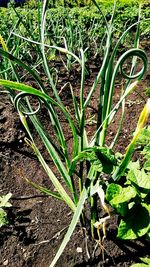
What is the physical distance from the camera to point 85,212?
1.58m

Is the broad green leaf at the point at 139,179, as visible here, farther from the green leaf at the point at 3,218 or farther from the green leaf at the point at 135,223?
the green leaf at the point at 3,218

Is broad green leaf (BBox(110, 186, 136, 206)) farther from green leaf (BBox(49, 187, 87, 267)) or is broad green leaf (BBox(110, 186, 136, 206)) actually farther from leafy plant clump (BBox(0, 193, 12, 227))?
leafy plant clump (BBox(0, 193, 12, 227))

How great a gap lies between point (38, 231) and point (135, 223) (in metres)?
0.56

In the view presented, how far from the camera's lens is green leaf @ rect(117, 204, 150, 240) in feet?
3.83

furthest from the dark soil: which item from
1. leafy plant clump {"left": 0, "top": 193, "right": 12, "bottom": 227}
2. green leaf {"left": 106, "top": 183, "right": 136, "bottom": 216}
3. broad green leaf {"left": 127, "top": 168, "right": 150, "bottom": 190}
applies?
broad green leaf {"left": 127, "top": 168, "right": 150, "bottom": 190}

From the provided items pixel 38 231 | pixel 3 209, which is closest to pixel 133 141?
pixel 38 231

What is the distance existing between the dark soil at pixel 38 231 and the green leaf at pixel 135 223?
0.52ft

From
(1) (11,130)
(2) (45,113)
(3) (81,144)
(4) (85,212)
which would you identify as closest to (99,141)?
(3) (81,144)

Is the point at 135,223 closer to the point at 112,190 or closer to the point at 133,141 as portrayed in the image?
the point at 112,190

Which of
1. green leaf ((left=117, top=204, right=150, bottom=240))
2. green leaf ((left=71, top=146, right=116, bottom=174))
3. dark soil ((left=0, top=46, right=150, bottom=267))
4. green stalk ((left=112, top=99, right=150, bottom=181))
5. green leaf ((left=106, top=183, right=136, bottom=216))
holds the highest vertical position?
green stalk ((left=112, top=99, right=150, bottom=181))

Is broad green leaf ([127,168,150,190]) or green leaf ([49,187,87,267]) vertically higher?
broad green leaf ([127,168,150,190])

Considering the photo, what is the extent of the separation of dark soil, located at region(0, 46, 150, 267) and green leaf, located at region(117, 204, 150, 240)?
0.16 meters

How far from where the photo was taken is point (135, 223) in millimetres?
1185

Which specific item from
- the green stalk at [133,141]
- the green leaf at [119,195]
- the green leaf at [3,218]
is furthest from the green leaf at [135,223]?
the green leaf at [3,218]
